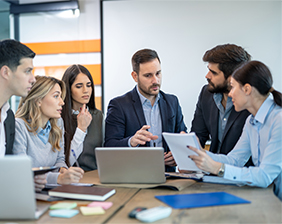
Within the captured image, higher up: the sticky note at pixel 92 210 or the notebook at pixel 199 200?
the sticky note at pixel 92 210

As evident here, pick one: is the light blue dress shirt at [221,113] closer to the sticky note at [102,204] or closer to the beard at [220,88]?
the beard at [220,88]

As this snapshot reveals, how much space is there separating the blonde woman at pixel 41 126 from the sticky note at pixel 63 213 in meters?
0.73

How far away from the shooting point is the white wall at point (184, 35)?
4352 mm

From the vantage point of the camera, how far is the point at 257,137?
1.96 metres

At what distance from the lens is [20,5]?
16.5ft

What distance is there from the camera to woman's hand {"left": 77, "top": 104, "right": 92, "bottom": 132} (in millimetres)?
2629

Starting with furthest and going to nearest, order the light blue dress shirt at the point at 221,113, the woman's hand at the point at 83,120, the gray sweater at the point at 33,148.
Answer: the woman's hand at the point at 83,120
the light blue dress shirt at the point at 221,113
the gray sweater at the point at 33,148

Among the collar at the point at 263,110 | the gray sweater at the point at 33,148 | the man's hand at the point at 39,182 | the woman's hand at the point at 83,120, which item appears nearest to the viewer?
the man's hand at the point at 39,182

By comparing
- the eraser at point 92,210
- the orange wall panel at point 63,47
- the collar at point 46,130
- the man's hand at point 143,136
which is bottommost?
the eraser at point 92,210

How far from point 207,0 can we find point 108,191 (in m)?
3.70

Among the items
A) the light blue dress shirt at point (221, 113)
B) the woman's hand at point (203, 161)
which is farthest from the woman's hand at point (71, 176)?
the light blue dress shirt at point (221, 113)

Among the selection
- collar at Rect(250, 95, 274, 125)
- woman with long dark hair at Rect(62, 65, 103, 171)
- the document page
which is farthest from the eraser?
woman with long dark hair at Rect(62, 65, 103, 171)

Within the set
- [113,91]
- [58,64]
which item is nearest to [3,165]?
[113,91]

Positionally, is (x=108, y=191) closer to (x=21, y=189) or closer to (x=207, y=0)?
(x=21, y=189)
